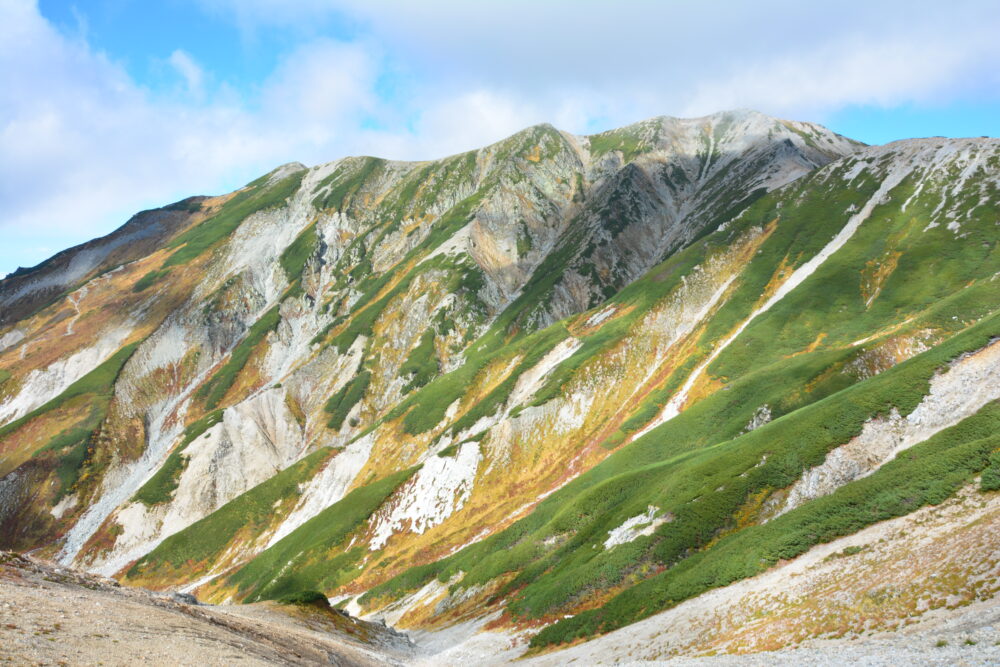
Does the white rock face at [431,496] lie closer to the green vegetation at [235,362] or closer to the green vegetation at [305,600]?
the green vegetation at [305,600]

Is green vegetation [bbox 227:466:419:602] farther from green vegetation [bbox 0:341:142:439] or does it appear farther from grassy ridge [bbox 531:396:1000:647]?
green vegetation [bbox 0:341:142:439]

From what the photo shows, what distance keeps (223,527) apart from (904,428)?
11056 cm

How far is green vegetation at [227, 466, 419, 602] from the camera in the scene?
264 ft

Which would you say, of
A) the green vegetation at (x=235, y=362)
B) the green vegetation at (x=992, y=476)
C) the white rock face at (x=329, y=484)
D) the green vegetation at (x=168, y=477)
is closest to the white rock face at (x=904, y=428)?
the green vegetation at (x=992, y=476)

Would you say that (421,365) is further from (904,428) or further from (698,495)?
(904,428)

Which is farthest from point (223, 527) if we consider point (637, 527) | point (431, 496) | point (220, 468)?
point (637, 527)

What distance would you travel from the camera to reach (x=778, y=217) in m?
117

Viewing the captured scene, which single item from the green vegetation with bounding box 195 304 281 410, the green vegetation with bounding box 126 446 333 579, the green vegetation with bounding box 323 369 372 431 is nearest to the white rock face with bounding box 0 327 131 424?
the green vegetation with bounding box 195 304 281 410

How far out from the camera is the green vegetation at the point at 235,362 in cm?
15488

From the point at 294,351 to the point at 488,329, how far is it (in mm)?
64308

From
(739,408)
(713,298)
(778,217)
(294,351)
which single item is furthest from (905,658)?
(294,351)

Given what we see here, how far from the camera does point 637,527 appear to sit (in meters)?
46.0

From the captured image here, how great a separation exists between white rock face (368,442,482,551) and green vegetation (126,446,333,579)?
33.2 meters

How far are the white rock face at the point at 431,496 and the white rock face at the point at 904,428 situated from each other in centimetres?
5556
